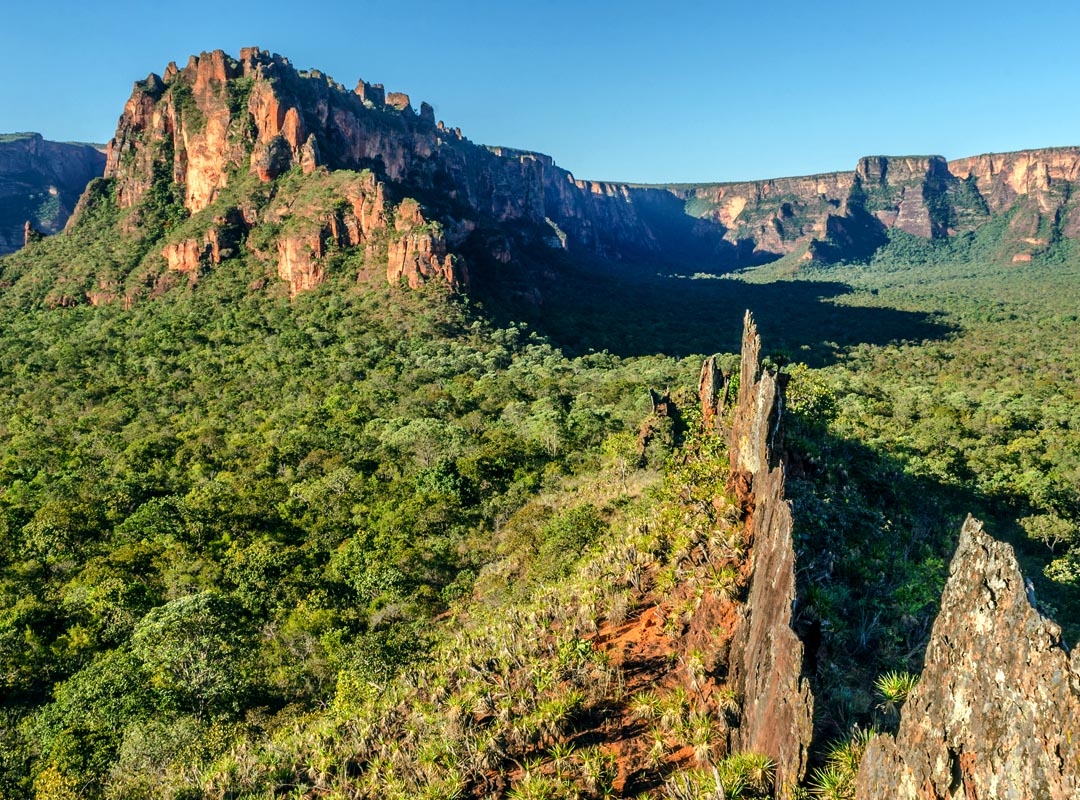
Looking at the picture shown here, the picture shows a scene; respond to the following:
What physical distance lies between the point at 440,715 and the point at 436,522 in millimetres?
19177

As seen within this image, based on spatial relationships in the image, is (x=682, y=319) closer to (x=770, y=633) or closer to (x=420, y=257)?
(x=420, y=257)

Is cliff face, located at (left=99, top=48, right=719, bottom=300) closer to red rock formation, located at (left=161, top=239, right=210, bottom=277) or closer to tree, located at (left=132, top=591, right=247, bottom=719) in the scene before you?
red rock formation, located at (left=161, top=239, right=210, bottom=277)

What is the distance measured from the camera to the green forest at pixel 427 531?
12172 millimetres

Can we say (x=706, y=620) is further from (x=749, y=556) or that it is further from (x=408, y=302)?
(x=408, y=302)

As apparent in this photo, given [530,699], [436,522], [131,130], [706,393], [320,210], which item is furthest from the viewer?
[131,130]

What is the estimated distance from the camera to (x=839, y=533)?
16.7 m

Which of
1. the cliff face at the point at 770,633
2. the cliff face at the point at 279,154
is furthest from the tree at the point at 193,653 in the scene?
the cliff face at the point at 279,154

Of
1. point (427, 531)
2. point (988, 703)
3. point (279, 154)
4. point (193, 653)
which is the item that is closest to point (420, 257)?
point (279, 154)

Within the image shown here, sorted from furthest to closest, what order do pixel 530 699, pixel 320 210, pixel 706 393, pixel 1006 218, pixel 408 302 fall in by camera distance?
pixel 1006 218 < pixel 320 210 < pixel 408 302 < pixel 706 393 < pixel 530 699

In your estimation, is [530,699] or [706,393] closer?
[530,699]

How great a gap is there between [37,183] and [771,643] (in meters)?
188

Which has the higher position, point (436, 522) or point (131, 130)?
point (131, 130)

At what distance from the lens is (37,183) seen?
5758 inches

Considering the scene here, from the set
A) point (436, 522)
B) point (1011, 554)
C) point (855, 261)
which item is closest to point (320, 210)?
point (436, 522)
